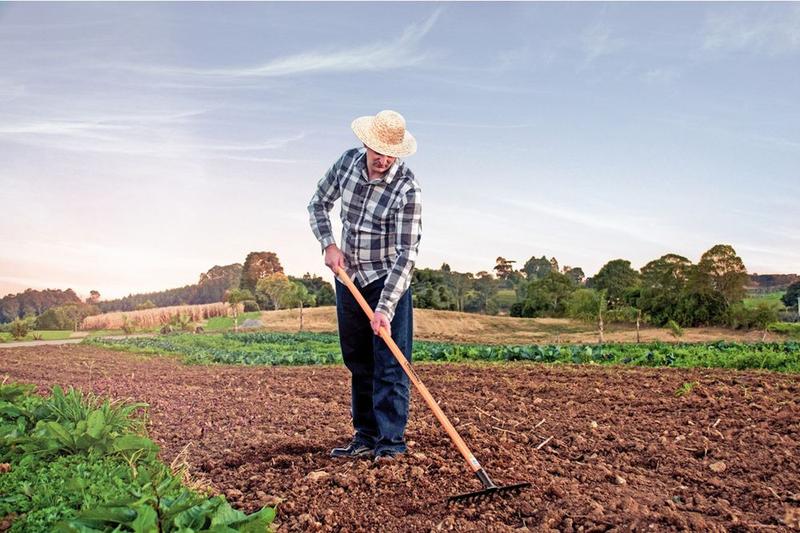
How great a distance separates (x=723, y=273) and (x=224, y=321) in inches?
509

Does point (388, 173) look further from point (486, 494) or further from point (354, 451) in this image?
point (486, 494)

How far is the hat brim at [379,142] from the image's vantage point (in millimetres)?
3910

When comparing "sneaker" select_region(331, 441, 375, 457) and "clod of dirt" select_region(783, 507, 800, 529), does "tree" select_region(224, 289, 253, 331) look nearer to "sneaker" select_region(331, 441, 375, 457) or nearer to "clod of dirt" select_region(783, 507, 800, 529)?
"sneaker" select_region(331, 441, 375, 457)

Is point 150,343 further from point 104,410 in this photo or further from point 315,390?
point 104,410

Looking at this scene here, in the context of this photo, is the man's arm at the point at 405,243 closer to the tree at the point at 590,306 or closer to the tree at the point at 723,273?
the tree at the point at 590,306

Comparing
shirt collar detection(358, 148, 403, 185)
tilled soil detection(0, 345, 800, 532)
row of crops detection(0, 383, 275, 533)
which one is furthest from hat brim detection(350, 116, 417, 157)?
row of crops detection(0, 383, 275, 533)

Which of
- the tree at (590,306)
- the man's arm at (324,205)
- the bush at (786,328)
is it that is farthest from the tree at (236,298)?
the man's arm at (324,205)

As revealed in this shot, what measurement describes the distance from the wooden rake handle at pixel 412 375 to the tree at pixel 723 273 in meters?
13.4

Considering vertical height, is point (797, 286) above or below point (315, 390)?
above

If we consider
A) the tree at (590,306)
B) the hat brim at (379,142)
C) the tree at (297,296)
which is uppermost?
the hat brim at (379,142)

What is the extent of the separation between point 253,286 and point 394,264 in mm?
17511

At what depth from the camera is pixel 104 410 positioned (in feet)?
14.0

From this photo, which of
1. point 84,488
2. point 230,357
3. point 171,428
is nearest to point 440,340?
point 230,357

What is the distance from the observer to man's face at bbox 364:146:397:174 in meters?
3.97
